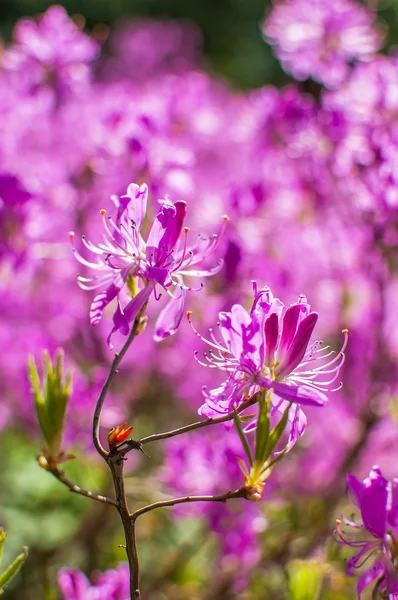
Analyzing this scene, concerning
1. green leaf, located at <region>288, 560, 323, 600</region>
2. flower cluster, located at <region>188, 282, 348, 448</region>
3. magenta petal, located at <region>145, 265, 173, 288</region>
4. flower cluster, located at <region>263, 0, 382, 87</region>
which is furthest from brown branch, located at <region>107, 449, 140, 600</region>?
flower cluster, located at <region>263, 0, 382, 87</region>

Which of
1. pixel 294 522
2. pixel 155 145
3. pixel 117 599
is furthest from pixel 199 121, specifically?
pixel 117 599

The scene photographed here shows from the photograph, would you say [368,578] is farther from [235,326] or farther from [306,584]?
[235,326]

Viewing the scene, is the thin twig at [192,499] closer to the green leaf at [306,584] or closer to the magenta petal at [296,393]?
the magenta petal at [296,393]

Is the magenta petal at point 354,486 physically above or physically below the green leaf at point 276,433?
below

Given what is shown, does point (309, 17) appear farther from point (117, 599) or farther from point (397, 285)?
point (117, 599)

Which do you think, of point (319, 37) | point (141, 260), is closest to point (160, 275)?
point (141, 260)

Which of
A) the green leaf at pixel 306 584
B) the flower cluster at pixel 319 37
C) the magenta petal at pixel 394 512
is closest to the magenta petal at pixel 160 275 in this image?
the magenta petal at pixel 394 512
